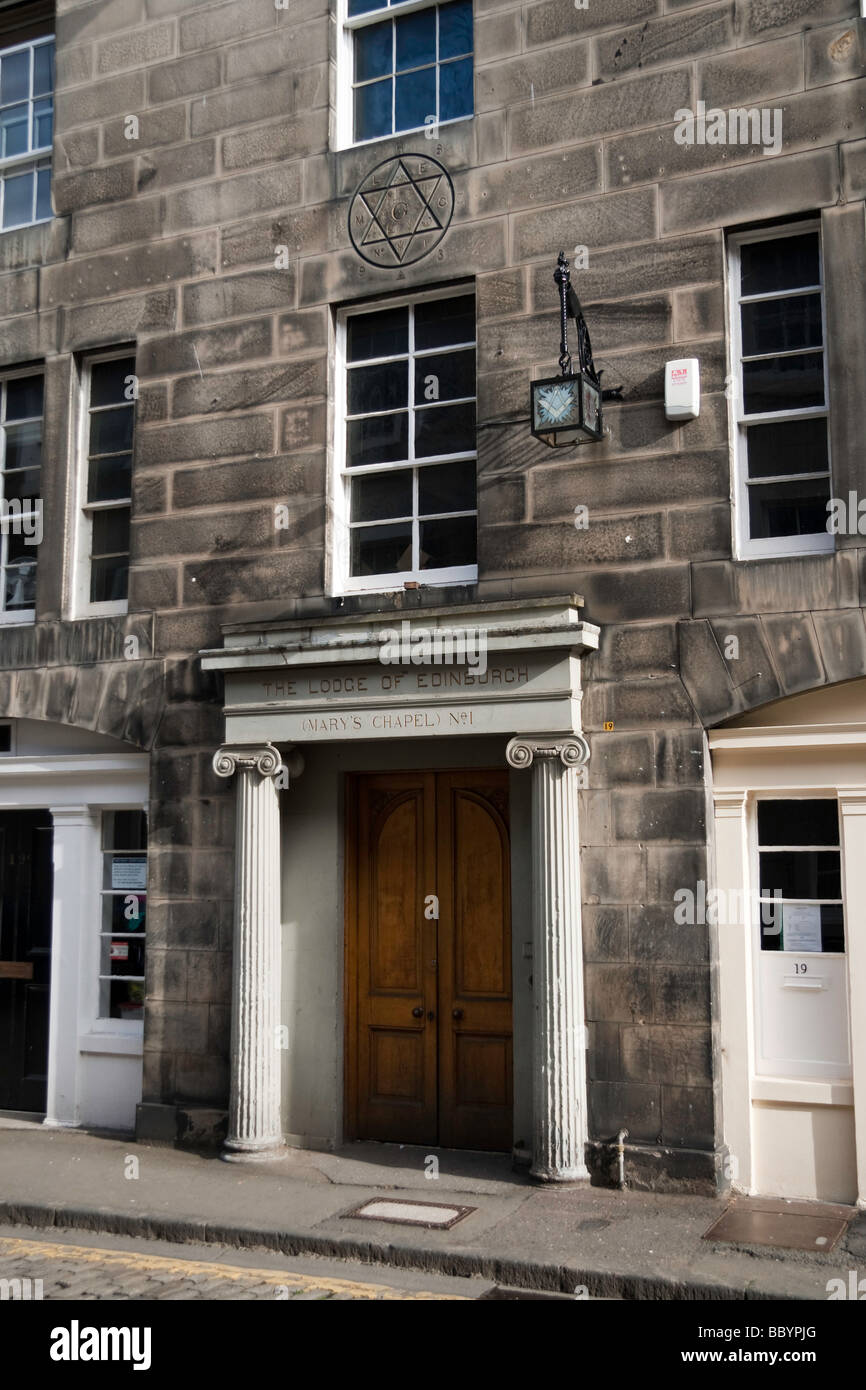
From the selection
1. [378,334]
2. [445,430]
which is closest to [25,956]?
[445,430]

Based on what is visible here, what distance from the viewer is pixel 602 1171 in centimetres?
809

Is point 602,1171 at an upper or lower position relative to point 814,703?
lower

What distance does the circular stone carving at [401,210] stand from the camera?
9406 millimetres

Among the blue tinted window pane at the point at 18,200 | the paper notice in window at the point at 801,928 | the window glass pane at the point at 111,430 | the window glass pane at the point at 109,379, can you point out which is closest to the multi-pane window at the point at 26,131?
the blue tinted window pane at the point at 18,200

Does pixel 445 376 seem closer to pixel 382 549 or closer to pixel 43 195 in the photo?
pixel 382 549

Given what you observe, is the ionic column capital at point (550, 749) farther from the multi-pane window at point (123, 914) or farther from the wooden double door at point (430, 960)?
the multi-pane window at point (123, 914)

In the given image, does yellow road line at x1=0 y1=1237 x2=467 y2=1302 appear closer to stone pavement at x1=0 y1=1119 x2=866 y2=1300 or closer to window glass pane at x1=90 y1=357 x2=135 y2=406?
stone pavement at x1=0 y1=1119 x2=866 y2=1300

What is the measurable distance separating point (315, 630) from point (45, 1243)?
13.7ft

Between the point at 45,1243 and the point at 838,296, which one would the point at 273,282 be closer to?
the point at 838,296

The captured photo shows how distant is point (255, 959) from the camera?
9.13 metres

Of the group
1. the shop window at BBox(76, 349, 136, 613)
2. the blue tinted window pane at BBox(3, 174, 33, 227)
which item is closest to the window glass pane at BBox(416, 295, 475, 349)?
the shop window at BBox(76, 349, 136, 613)

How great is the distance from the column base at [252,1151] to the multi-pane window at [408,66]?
24.0 feet

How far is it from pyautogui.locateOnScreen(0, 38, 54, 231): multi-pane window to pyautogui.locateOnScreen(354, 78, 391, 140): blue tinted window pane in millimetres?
3095
